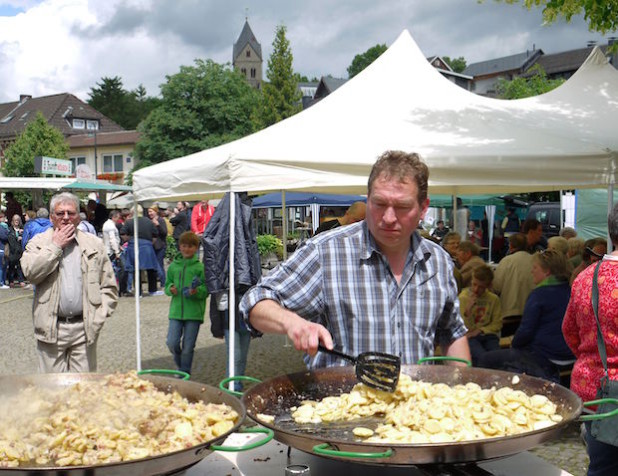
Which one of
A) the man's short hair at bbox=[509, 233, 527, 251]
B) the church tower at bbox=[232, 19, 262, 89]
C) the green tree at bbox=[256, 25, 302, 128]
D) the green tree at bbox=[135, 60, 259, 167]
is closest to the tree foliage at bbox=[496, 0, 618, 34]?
the man's short hair at bbox=[509, 233, 527, 251]

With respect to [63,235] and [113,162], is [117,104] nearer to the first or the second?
[113,162]


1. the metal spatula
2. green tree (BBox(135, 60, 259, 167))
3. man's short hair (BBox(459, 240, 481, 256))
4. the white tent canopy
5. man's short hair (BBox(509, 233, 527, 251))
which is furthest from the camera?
green tree (BBox(135, 60, 259, 167))

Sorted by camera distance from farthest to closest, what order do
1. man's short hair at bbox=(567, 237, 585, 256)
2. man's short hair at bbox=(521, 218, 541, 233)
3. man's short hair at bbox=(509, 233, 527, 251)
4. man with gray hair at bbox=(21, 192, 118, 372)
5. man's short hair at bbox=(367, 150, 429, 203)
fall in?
man's short hair at bbox=(521, 218, 541, 233)
man's short hair at bbox=(567, 237, 585, 256)
man's short hair at bbox=(509, 233, 527, 251)
man with gray hair at bbox=(21, 192, 118, 372)
man's short hair at bbox=(367, 150, 429, 203)

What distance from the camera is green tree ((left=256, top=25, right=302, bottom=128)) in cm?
6012

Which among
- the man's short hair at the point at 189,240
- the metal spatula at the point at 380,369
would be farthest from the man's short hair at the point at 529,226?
the metal spatula at the point at 380,369

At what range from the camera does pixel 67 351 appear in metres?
4.80

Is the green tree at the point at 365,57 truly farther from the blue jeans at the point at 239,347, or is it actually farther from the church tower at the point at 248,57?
the blue jeans at the point at 239,347

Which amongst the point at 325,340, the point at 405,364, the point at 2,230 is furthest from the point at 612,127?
the point at 2,230

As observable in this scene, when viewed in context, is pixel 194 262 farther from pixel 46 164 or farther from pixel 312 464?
pixel 46 164

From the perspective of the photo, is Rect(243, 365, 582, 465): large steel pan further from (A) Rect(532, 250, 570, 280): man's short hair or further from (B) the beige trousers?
(A) Rect(532, 250, 570, 280): man's short hair

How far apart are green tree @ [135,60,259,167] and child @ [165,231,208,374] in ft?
138

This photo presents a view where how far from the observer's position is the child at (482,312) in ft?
20.9

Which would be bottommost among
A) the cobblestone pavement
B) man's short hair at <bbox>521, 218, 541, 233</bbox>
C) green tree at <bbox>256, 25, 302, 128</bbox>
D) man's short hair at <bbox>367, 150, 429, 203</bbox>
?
the cobblestone pavement

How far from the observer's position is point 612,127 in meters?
6.26
